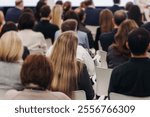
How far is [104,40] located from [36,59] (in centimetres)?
313

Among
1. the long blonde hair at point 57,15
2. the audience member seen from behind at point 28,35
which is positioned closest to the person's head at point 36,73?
the audience member seen from behind at point 28,35

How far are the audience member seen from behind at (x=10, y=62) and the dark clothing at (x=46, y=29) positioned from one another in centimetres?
300

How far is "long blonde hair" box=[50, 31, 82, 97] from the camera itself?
11.7 ft

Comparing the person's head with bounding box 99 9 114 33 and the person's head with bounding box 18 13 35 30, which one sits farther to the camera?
the person's head with bounding box 99 9 114 33

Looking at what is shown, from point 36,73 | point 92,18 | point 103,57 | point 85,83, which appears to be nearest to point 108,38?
point 103,57

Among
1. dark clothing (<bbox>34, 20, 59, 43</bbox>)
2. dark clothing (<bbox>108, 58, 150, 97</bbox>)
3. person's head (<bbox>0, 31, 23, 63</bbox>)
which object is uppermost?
person's head (<bbox>0, 31, 23, 63</bbox>)

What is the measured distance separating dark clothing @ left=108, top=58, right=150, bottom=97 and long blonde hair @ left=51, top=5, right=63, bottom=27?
160 inches

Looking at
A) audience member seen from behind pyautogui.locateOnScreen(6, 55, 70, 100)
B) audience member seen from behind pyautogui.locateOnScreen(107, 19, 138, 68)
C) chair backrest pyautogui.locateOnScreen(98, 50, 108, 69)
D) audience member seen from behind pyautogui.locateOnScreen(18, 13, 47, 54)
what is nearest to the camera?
audience member seen from behind pyautogui.locateOnScreen(6, 55, 70, 100)

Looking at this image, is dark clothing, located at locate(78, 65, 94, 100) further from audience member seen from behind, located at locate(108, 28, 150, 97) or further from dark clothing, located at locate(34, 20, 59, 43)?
dark clothing, located at locate(34, 20, 59, 43)

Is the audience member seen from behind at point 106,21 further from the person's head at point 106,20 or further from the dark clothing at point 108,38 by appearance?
the dark clothing at point 108,38

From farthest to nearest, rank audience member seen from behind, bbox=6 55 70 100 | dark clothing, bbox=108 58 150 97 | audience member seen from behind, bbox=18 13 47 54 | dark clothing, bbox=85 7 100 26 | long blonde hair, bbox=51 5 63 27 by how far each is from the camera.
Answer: dark clothing, bbox=85 7 100 26 < long blonde hair, bbox=51 5 63 27 < audience member seen from behind, bbox=18 13 47 54 < dark clothing, bbox=108 58 150 97 < audience member seen from behind, bbox=6 55 70 100

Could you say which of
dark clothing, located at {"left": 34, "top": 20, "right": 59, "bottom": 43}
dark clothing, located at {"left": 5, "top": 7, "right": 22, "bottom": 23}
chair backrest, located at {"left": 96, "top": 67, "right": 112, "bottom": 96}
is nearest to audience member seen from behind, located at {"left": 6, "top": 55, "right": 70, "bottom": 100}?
chair backrest, located at {"left": 96, "top": 67, "right": 112, "bottom": 96}

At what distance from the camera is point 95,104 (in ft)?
8.21

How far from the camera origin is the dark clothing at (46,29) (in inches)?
273
